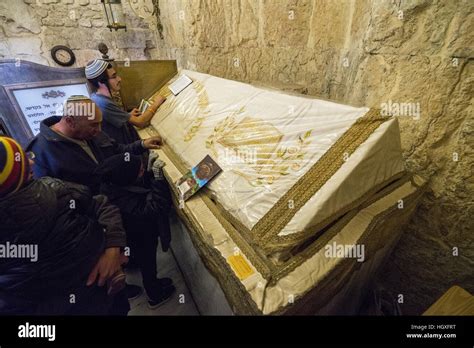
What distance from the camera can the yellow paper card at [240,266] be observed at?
933 millimetres

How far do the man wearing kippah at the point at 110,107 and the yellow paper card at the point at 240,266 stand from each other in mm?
2105

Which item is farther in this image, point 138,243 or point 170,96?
point 170,96

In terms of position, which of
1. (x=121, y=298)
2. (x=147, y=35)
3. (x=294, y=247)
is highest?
(x=147, y=35)

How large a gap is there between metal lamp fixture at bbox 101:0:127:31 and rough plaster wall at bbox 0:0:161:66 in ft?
0.52

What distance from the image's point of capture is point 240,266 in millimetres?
968

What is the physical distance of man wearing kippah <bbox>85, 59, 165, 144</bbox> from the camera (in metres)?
2.34

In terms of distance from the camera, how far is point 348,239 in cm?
100

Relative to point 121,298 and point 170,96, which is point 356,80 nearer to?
point 170,96

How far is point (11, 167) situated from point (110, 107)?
1579 mm

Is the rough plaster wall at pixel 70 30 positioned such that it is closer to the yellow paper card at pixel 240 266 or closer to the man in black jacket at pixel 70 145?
the man in black jacket at pixel 70 145

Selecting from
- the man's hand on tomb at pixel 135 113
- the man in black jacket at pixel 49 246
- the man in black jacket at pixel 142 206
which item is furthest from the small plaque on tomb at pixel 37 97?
the man in black jacket at pixel 49 246

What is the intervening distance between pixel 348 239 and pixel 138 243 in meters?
1.84

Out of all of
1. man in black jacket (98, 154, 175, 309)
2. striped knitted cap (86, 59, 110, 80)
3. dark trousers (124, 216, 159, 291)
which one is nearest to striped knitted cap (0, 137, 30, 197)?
man in black jacket (98, 154, 175, 309)

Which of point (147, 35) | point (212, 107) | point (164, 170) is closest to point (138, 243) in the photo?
point (164, 170)
